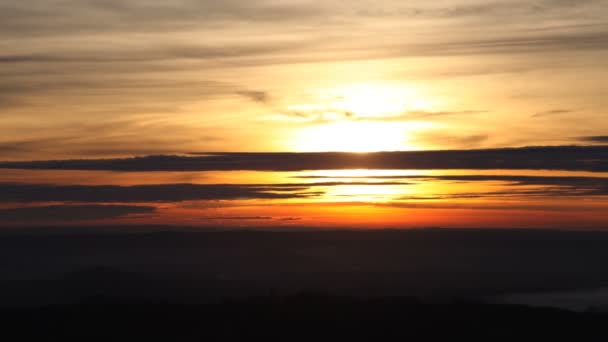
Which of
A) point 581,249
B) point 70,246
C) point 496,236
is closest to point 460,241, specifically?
point 496,236

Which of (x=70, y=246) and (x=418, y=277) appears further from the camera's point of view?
(x=70, y=246)

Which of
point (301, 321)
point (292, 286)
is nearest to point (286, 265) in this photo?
point (292, 286)

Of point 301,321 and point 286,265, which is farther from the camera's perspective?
point 286,265

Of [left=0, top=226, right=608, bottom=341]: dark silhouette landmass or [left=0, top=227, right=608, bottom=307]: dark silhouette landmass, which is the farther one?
[left=0, top=227, right=608, bottom=307]: dark silhouette landmass

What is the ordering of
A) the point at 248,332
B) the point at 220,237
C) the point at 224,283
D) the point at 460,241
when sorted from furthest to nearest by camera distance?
1. the point at 220,237
2. the point at 460,241
3. the point at 224,283
4. the point at 248,332

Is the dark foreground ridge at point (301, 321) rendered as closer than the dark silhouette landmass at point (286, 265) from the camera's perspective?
Yes

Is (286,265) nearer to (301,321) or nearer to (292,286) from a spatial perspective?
(292,286)

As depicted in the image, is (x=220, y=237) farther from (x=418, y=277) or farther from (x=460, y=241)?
(x=418, y=277)

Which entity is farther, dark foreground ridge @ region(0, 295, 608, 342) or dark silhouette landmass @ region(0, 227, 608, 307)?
dark silhouette landmass @ region(0, 227, 608, 307)
